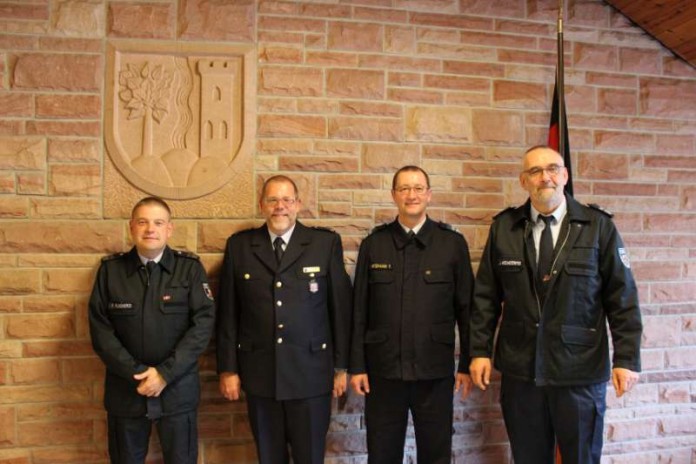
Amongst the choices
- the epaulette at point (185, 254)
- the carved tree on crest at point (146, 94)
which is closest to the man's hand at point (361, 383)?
the epaulette at point (185, 254)

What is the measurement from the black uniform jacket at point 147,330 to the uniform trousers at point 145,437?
0.17ft

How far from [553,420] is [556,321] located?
40 cm

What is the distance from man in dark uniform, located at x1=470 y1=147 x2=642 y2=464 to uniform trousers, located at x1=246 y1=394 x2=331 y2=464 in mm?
706

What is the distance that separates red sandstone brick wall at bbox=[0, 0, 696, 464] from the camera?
247 centimetres

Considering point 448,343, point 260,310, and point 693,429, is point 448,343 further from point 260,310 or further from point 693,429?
point 693,429

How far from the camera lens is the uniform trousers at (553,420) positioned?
1.97 m

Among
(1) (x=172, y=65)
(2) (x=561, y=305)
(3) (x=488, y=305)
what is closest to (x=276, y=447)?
(3) (x=488, y=305)

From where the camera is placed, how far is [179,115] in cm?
255

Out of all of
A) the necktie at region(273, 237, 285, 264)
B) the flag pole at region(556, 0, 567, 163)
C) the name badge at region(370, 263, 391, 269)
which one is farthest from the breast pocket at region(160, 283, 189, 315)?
the flag pole at region(556, 0, 567, 163)

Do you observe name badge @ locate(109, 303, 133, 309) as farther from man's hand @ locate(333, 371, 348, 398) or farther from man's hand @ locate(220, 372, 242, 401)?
man's hand @ locate(333, 371, 348, 398)

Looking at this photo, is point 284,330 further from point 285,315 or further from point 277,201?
point 277,201

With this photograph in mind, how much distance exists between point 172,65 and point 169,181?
0.57 m

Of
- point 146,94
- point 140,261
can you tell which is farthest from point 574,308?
point 146,94

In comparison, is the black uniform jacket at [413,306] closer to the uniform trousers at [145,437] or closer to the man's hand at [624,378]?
the man's hand at [624,378]
